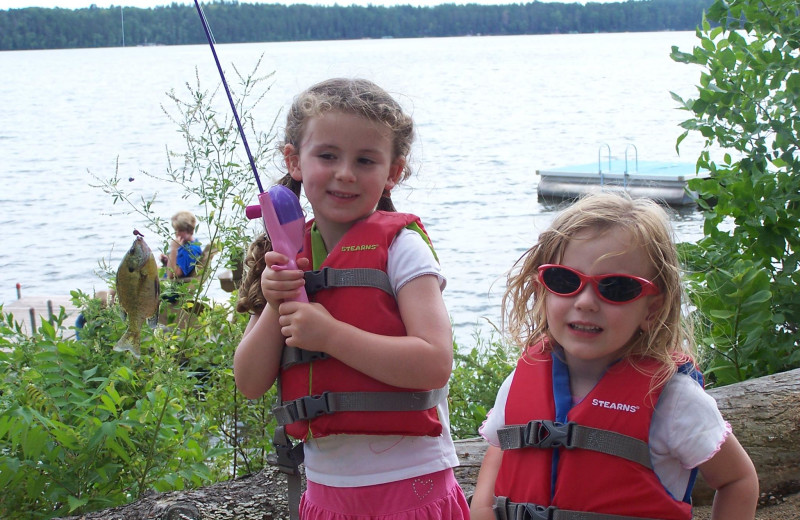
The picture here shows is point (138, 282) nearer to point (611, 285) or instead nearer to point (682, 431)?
point (611, 285)

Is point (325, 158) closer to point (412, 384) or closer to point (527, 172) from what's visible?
point (412, 384)

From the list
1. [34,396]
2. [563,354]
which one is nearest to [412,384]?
[563,354]

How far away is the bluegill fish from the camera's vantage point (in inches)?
133

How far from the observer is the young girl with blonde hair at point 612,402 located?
1.93 m

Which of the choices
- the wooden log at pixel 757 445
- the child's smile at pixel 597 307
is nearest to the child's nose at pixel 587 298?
the child's smile at pixel 597 307

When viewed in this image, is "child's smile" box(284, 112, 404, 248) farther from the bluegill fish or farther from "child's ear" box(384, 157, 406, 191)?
the bluegill fish

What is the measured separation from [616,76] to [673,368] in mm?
87378

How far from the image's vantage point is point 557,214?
7.13 ft

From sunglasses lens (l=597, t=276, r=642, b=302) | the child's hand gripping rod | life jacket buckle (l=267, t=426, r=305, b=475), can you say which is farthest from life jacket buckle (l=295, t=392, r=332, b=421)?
sunglasses lens (l=597, t=276, r=642, b=302)

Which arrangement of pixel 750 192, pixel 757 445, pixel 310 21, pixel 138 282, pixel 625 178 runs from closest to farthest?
pixel 138 282 < pixel 757 445 < pixel 750 192 < pixel 625 178 < pixel 310 21

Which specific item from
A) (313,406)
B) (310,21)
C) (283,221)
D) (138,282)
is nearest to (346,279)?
(283,221)

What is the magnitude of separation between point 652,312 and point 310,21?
3957cm

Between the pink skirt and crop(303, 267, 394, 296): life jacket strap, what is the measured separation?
512mm

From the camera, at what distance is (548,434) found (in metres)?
2.01
